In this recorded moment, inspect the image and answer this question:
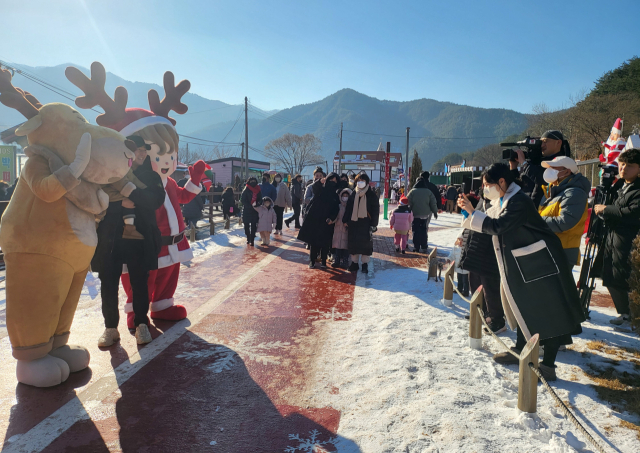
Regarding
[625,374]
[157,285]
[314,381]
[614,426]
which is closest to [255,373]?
[314,381]

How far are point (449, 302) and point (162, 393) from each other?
138 inches

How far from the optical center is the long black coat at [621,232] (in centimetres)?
403

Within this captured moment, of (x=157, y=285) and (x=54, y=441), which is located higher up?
(x=157, y=285)

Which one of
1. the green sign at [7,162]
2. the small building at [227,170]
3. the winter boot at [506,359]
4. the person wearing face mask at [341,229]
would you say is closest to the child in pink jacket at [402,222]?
the person wearing face mask at [341,229]

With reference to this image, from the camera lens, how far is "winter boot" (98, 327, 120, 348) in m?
3.69

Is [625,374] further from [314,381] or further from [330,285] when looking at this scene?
[330,285]

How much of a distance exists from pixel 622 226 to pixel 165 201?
4876mm

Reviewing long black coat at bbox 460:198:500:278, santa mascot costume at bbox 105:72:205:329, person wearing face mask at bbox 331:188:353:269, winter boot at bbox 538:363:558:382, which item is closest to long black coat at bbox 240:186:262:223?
person wearing face mask at bbox 331:188:353:269

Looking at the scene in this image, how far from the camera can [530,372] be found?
2.57 metres

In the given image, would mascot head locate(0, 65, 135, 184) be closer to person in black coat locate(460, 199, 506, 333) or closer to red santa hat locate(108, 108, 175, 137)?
red santa hat locate(108, 108, 175, 137)

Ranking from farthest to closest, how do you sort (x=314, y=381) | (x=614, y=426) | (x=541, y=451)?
(x=314, y=381), (x=614, y=426), (x=541, y=451)

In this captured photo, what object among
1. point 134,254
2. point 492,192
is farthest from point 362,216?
point 134,254

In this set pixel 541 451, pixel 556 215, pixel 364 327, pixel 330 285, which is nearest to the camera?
pixel 541 451

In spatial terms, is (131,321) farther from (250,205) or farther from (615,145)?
(615,145)
